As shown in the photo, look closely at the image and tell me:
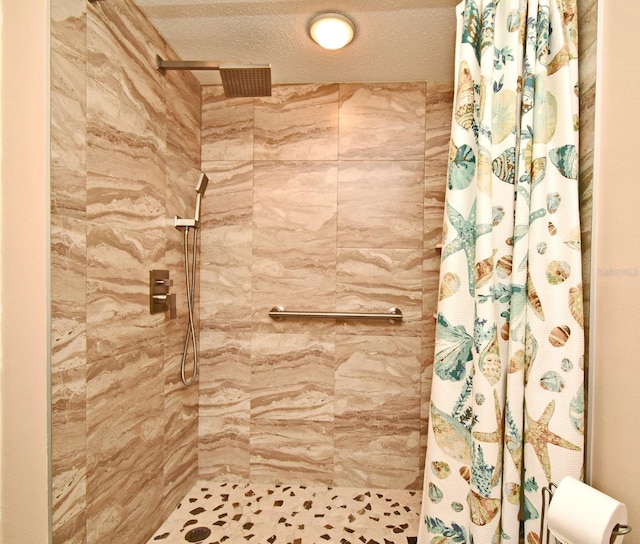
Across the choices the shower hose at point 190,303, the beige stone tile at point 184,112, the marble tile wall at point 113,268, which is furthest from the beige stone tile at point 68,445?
the beige stone tile at point 184,112

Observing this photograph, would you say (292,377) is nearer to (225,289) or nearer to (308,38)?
(225,289)

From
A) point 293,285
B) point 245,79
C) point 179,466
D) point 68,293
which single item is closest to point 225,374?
point 179,466

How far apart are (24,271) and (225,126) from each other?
127cm

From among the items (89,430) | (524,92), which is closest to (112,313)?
(89,430)

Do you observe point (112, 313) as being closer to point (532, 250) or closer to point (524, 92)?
point (532, 250)

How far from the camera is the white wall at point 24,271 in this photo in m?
0.97

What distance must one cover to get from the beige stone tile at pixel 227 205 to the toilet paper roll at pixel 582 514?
5.23 ft

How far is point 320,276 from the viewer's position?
1.90 metres

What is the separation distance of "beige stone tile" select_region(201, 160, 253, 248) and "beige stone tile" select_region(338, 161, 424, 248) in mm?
498

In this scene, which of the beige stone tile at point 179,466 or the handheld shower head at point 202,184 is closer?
the beige stone tile at point 179,466

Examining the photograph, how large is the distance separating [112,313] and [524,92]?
4.83ft

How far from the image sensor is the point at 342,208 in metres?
1.89

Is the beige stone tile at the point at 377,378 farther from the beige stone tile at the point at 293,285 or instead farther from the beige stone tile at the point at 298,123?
the beige stone tile at the point at 298,123

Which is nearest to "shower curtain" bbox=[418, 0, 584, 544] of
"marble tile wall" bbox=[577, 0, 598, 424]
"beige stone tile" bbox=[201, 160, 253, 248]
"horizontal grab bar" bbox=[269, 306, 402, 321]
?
"marble tile wall" bbox=[577, 0, 598, 424]
